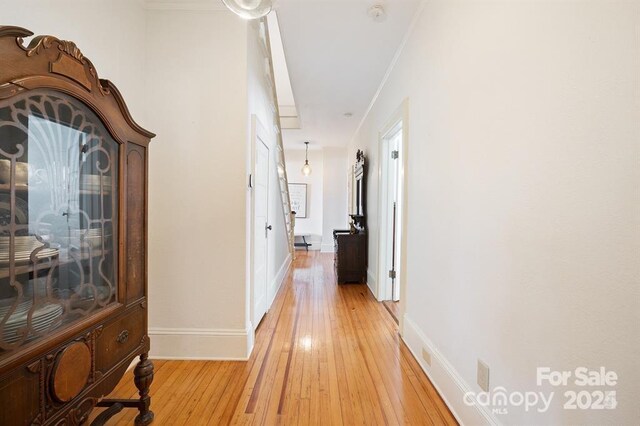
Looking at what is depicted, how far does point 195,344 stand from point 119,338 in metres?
0.95

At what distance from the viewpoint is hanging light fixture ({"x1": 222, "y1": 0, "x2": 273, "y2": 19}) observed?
147 centimetres

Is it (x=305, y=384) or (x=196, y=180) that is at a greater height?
(x=196, y=180)

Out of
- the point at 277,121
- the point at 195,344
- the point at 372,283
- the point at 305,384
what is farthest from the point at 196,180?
the point at 372,283

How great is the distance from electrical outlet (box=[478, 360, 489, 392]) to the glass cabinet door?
5.79ft

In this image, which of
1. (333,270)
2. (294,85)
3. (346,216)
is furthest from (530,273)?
(346,216)

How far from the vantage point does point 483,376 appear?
1360 mm

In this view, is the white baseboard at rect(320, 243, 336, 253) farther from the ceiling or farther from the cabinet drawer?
the cabinet drawer

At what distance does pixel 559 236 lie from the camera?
97 cm

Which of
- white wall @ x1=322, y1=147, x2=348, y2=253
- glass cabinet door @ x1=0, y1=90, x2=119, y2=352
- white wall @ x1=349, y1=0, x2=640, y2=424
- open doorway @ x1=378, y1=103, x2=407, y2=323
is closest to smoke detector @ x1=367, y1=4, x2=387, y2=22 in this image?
white wall @ x1=349, y1=0, x2=640, y2=424

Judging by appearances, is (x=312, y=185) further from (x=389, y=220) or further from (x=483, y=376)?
(x=483, y=376)

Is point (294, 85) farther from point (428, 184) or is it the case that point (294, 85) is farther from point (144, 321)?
point (144, 321)

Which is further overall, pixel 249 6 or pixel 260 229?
pixel 260 229

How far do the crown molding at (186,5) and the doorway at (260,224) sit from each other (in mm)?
857

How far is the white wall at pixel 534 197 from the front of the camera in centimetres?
79
